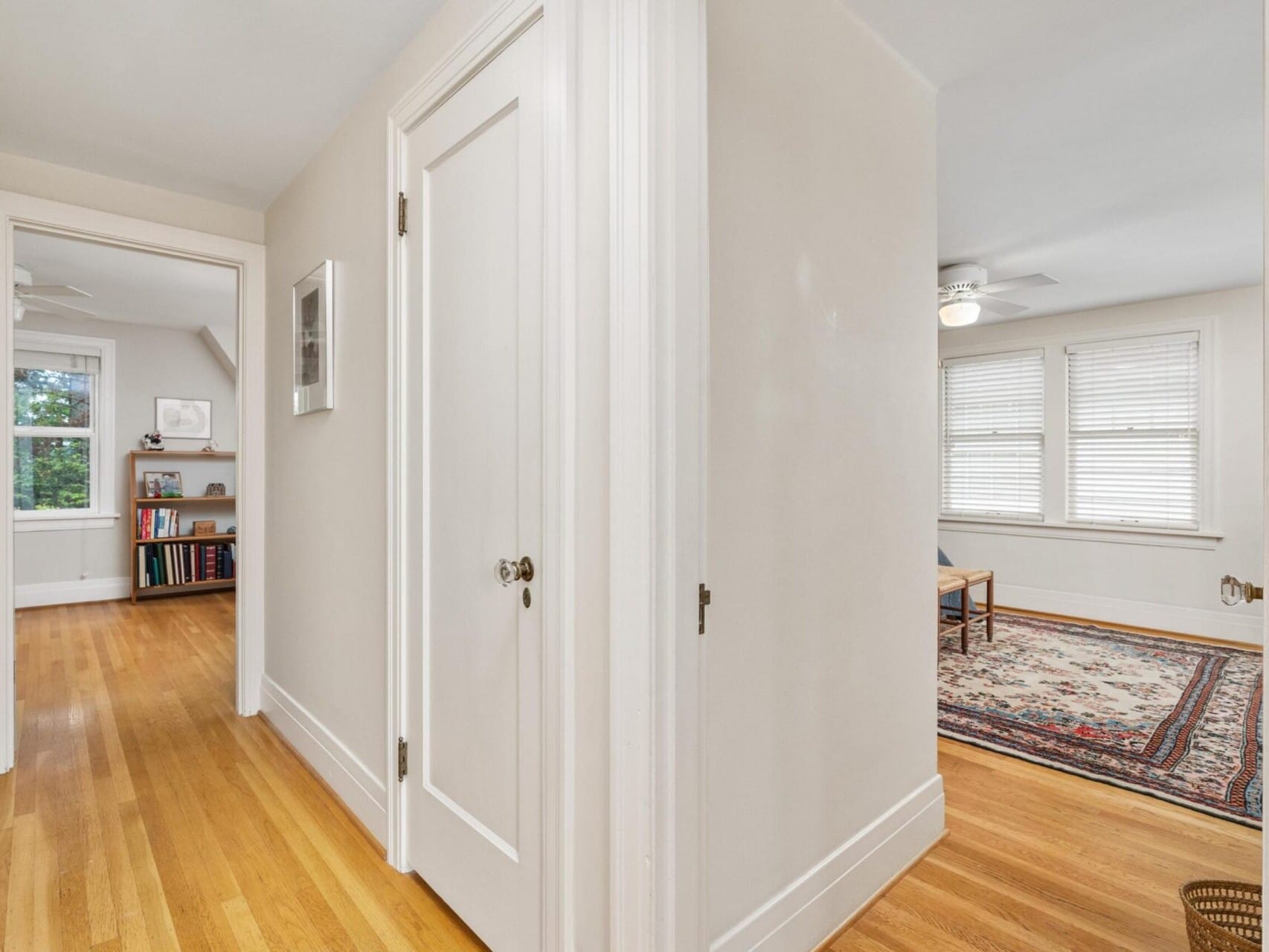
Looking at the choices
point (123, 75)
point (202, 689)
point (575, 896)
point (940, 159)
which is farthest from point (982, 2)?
point (202, 689)

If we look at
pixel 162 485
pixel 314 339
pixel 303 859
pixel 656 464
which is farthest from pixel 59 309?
pixel 656 464

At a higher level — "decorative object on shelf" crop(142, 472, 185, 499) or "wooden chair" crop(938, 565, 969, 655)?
"decorative object on shelf" crop(142, 472, 185, 499)

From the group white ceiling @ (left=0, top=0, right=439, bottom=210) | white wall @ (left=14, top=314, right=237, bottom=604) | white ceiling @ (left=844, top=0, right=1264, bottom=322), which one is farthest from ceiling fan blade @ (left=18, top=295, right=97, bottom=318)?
white ceiling @ (left=844, top=0, right=1264, bottom=322)

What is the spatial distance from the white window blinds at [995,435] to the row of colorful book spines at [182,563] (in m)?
6.59

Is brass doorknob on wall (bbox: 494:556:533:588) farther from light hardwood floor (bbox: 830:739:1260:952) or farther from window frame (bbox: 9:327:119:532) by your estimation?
window frame (bbox: 9:327:119:532)

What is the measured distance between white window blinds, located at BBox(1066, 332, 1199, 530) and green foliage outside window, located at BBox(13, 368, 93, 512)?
8.07 metres

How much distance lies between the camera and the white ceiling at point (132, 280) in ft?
12.1

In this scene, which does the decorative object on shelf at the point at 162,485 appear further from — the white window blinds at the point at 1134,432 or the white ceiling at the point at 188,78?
the white window blinds at the point at 1134,432

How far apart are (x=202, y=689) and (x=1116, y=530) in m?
6.14

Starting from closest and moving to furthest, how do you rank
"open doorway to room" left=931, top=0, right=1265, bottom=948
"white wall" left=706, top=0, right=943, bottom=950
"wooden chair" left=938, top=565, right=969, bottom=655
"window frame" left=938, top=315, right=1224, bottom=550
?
"white wall" left=706, top=0, right=943, bottom=950
"open doorway to room" left=931, top=0, right=1265, bottom=948
"wooden chair" left=938, top=565, right=969, bottom=655
"window frame" left=938, top=315, right=1224, bottom=550

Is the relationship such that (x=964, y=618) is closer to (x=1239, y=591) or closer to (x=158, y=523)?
(x=1239, y=591)

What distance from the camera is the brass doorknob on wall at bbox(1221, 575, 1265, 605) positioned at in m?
1.20

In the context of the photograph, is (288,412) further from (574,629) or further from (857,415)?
(857,415)

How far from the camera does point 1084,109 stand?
2207 millimetres
